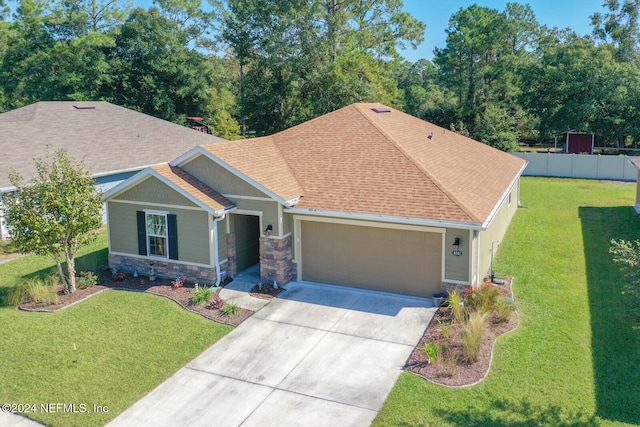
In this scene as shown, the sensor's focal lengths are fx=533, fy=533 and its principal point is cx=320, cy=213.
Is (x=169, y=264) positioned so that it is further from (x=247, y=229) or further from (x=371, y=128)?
(x=371, y=128)

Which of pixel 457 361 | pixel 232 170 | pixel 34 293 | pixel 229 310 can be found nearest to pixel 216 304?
pixel 229 310

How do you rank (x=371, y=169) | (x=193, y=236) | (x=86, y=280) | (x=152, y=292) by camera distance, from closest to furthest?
(x=152, y=292)
(x=193, y=236)
(x=86, y=280)
(x=371, y=169)

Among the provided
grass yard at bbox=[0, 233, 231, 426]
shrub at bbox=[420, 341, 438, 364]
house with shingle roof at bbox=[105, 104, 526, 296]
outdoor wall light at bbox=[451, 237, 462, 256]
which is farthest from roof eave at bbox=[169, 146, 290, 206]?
shrub at bbox=[420, 341, 438, 364]

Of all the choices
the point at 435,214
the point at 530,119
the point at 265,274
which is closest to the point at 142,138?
the point at 265,274

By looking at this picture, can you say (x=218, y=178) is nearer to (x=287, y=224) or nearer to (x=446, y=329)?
(x=287, y=224)

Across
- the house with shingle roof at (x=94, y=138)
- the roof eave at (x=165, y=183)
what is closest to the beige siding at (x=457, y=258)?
the roof eave at (x=165, y=183)

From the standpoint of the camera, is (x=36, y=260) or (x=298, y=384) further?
(x=36, y=260)
